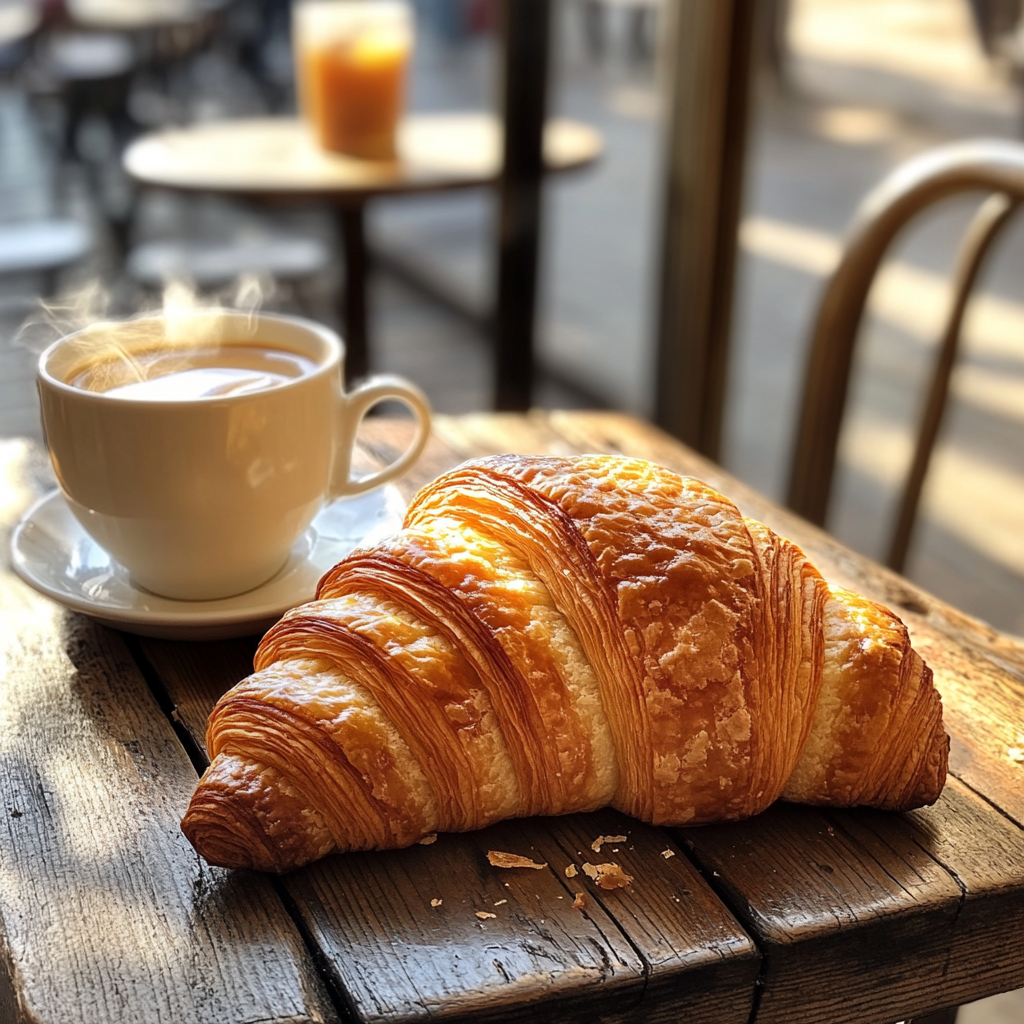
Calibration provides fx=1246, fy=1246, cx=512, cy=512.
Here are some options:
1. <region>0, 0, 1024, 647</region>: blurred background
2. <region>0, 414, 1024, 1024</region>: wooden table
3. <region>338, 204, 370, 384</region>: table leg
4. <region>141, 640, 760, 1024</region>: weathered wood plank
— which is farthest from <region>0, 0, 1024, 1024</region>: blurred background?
<region>141, 640, 760, 1024</region>: weathered wood plank

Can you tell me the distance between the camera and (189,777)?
1.97 ft

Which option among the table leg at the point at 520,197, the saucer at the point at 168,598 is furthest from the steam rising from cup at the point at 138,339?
the table leg at the point at 520,197

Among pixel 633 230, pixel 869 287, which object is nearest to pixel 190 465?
pixel 869 287

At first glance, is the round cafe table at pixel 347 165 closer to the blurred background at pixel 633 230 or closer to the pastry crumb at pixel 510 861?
the blurred background at pixel 633 230

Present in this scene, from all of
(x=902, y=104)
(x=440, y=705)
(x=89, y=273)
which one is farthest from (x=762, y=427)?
(x=440, y=705)

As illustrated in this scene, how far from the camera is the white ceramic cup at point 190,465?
2.18ft

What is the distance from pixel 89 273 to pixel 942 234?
2.09 m

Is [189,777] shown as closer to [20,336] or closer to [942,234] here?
[20,336]

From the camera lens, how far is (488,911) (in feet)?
1.69

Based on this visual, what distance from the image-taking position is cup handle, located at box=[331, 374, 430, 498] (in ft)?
2.57

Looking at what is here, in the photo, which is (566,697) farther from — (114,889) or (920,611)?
(920,611)

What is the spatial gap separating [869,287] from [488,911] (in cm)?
89

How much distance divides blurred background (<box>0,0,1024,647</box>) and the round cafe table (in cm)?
7

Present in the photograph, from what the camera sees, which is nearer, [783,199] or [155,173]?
[155,173]
